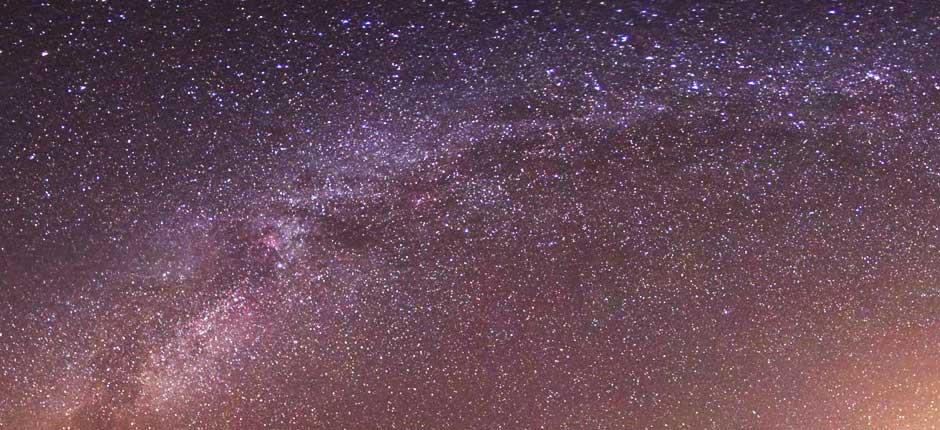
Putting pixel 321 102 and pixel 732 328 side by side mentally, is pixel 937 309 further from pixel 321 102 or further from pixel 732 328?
pixel 321 102

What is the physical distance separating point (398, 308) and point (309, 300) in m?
0.26

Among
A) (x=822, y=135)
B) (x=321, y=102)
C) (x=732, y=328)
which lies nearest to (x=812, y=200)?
(x=822, y=135)

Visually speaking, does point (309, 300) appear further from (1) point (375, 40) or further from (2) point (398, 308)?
(1) point (375, 40)

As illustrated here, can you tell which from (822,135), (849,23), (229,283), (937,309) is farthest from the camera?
(937,309)

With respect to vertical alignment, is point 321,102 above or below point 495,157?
above

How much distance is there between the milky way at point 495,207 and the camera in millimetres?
1494

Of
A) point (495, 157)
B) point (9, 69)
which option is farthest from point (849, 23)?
point (9, 69)

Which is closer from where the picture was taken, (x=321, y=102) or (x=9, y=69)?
(x=9, y=69)

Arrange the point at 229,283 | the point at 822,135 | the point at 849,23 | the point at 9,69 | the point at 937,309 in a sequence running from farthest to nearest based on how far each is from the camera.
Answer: the point at 937,309, the point at 229,283, the point at 822,135, the point at 849,23, the point at 9,69

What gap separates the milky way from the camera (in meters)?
1.49

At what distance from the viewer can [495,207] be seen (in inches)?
74.5

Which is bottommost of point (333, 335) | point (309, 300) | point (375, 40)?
point (333, 335)

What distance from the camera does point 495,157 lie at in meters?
1.81

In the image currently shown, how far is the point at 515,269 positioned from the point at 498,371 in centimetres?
35
